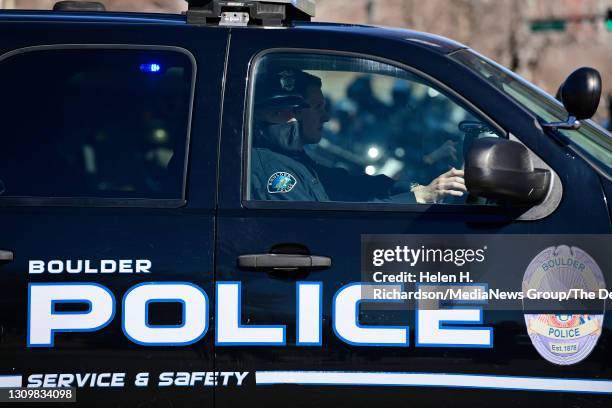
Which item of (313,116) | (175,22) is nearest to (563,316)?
(313,116)

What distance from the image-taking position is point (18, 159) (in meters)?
3.42

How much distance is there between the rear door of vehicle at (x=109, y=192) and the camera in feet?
10.6

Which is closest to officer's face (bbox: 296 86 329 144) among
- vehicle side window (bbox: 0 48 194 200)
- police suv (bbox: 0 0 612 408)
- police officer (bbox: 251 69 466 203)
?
police officer (bbox: 251 69 466 203)

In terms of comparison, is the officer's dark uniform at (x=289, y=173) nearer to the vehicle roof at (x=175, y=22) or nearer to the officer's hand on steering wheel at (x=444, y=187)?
the officer's hand on steering wheel at (x=444, y=187)

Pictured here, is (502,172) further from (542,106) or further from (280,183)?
(280,183)

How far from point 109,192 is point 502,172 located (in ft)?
4.21

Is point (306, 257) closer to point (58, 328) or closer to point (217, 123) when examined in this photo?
point (217, 123)

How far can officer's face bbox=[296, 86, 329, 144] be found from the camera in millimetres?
3516

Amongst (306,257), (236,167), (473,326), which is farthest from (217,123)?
(473,326)

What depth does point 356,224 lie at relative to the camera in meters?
3.27

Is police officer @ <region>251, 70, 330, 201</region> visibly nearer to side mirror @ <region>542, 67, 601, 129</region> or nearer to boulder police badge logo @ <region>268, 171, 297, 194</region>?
boulder police badge logo @ <region>268, 171, 297, 194</region>

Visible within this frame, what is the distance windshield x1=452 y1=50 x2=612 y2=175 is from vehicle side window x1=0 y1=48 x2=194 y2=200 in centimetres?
101

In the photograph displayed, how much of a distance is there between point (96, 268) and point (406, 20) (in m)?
21.7

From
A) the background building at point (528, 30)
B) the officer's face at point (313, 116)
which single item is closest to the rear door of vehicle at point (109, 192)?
the officer's face at point (313, 116)
